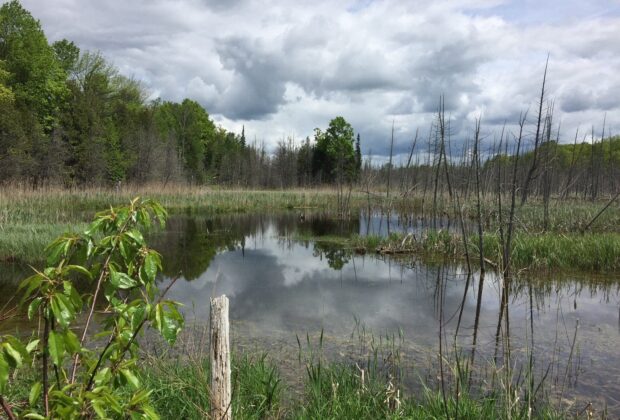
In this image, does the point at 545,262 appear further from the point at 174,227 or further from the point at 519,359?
the point at 174,227

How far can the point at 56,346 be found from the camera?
148 centimetres

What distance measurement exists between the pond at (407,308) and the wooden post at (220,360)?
1184 mm

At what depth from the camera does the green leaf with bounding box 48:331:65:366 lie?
1.46 metres

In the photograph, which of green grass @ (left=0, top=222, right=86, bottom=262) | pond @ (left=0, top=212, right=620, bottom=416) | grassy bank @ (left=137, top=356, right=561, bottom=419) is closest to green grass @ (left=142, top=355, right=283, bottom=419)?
grassy bank @ (left=137, top=356, right=561, bottom=419)

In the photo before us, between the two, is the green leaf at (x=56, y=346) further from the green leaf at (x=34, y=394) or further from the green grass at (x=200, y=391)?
the green grass at (x=200, y=391)

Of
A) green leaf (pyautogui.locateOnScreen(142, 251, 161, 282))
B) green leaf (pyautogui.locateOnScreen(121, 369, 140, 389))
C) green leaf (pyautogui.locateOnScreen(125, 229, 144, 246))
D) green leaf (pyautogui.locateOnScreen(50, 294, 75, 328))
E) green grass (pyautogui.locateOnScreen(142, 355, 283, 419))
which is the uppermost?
green leaf (pyautogui.locateOnScreen(125, 229, 144, 246))

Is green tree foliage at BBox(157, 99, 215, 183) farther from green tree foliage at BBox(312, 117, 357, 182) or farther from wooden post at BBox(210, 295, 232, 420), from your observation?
wooden post at BBox(210, 295, 232, 420)

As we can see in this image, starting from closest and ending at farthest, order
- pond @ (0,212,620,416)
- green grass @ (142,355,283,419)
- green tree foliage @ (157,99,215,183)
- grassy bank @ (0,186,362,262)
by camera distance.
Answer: green grass @ (142,355,283,419) → pond @ (0,212,620,416) → grassy bank @ (0,186,362,262) → green tree foliage @ (157,99,215,183)

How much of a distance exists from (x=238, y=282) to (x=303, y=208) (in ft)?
59.9

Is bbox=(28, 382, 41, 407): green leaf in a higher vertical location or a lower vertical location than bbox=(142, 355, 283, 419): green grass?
higher

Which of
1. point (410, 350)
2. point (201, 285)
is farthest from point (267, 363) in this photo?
point (201, 285)

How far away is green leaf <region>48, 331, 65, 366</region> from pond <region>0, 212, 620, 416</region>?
1.97 meters

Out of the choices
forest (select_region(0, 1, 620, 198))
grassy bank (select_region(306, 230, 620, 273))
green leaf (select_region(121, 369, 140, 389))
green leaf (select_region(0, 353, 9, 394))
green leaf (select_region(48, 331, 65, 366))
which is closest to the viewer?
green leaf (select_region(0, 353, 9, 394))

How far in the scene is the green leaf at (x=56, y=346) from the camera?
146 cm
